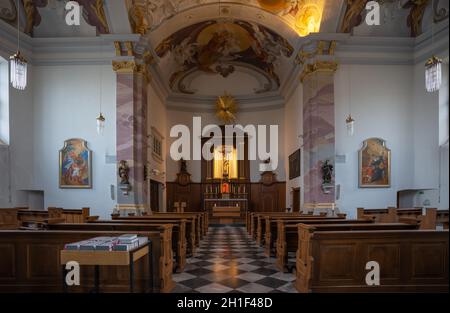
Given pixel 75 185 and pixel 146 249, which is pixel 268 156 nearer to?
pixel 75 185

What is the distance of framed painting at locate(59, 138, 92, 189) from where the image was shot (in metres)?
12.8

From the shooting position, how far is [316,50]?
1266cm

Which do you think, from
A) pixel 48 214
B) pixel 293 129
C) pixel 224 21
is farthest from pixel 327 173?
pixel 48 214

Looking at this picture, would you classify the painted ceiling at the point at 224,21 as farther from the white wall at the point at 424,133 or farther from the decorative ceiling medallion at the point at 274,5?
the white wall at the point at 424,133

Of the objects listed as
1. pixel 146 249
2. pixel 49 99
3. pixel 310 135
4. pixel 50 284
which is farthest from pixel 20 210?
pixel 310 135

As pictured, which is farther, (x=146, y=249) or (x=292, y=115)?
(x=292, y=115)

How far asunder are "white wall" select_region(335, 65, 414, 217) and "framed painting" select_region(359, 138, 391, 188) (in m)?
0.18

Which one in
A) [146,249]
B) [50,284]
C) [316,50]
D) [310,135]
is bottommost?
[50,284]

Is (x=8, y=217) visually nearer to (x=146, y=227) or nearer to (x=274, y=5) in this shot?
(x=146, y=227)

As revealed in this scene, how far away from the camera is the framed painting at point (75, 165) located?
1280 cm

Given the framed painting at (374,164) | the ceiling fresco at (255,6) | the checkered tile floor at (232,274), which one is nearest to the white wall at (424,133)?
the framed painting at (374,164)

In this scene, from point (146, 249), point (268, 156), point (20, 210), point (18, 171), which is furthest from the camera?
point (268, 156)

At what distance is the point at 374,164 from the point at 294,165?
12.2 ft

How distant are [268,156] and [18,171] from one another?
11.6 metres
